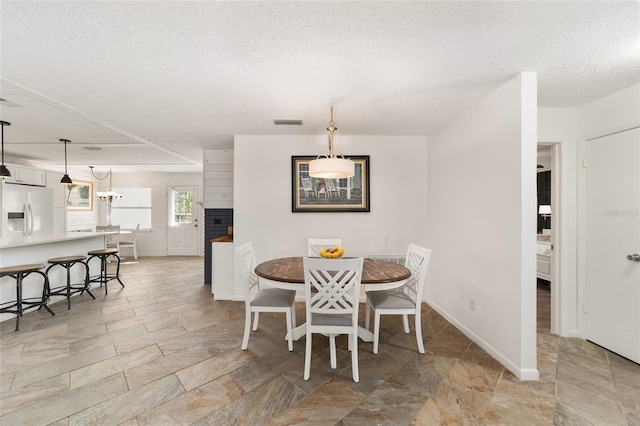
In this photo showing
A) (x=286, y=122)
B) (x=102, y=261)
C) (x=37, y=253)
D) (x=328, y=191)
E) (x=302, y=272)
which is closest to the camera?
(x=302, y=272)

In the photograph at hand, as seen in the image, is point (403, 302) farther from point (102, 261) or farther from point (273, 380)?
point (102, 261)

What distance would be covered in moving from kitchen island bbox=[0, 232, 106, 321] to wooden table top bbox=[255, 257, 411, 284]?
3144 mm

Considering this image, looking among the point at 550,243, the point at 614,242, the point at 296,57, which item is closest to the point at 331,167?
the point at 296,57

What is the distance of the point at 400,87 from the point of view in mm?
2436

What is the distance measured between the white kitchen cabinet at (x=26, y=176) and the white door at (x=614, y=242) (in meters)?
8.67

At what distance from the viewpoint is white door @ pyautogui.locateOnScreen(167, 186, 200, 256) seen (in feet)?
25.5

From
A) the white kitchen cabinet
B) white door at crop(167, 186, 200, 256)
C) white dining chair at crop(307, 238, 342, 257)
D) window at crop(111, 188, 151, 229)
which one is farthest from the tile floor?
window at crop(111, 188, 151, 229)

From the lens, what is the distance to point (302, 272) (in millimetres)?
2504

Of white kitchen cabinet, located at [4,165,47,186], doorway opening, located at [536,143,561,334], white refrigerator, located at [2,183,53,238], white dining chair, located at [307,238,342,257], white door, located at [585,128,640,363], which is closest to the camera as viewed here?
white door, located at [585,128,640,363]

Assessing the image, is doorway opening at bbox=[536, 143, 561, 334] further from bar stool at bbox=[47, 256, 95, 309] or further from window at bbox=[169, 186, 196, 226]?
window at bbox=[169, 186, 196, 226]

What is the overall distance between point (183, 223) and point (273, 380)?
6.81 m

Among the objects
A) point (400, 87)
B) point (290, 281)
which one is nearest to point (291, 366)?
point (290, 281)

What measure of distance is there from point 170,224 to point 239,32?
731cm

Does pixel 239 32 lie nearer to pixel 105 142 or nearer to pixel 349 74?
pixel 349 74
